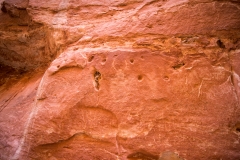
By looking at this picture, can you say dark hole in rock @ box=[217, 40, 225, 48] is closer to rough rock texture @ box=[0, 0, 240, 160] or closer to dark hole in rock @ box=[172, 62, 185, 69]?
rough rock texture @ box=[0, 0, 240, 160]

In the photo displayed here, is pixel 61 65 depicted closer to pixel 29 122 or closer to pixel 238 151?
pixel 29 122

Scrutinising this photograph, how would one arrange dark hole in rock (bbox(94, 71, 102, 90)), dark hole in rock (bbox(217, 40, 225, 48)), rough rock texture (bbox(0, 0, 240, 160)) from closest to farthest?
rough rock texture (bbox(0, 0, 240, 160))
dark hole in rock (bbox(217, 40, 225, 48))
dark hole in rock (bbox(94, 71, 102, 90))

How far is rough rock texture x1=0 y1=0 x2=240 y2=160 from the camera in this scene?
1.53 m

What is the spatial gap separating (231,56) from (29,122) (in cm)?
229

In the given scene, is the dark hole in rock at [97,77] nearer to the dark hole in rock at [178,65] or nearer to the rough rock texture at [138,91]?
the rough rock texture at [138,91]

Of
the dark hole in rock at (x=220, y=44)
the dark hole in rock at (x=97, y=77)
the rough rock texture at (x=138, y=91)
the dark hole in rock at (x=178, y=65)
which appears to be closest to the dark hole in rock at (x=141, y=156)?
the rough rock texture at (x=138, y=91)

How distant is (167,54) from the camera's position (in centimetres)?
171

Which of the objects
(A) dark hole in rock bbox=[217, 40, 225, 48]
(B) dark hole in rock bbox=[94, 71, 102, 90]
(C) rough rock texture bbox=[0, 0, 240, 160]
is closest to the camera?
(C) rough rock texture bbox=[0, 0, 240, 160]

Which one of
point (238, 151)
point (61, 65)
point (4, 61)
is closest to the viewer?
point (238, 151)

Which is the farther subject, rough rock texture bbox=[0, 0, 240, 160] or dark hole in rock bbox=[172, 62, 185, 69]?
dark hole in rock bbox=[172, 62, 185, 69]

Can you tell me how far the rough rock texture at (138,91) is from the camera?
1528mm

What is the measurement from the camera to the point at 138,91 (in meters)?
1.67

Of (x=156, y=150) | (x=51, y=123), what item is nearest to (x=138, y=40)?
(x=156, y=150)

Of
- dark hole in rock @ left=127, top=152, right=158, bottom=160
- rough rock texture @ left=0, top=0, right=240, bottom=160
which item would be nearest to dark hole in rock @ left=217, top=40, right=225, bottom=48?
rough rock texture @ left=0, top=0, right=240, bottom=160
